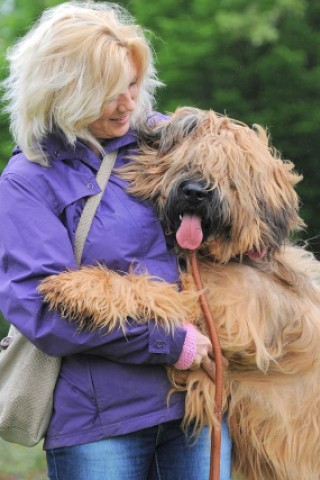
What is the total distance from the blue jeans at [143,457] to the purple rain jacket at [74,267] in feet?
0.18

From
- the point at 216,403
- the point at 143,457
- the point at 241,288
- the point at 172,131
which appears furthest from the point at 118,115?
the point at 143,457

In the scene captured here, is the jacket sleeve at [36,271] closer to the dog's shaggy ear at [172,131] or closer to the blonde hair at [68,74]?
the blonde hair at [68,74]

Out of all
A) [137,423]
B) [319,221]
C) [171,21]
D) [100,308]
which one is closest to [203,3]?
[171,21]

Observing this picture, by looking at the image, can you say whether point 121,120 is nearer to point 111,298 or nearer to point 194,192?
point 194,192

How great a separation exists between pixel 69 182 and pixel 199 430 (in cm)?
91

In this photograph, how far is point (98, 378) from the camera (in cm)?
259

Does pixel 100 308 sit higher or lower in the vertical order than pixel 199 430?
higher

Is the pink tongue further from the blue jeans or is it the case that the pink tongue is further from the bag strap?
the blue jeans

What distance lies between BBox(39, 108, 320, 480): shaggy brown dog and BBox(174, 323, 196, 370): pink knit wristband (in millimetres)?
58

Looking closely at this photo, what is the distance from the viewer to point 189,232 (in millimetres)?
2686

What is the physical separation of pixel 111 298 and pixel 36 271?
28cm

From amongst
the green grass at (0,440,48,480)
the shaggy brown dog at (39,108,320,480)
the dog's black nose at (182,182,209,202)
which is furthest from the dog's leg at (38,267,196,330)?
the green grass at (0,440,48,480)

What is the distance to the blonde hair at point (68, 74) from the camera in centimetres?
259

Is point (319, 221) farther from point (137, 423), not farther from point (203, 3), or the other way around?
point (137, 423)
